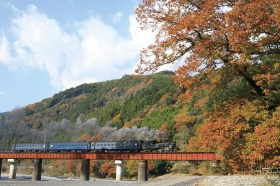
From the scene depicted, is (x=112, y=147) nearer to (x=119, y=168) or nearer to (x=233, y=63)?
(x=119, y=168)

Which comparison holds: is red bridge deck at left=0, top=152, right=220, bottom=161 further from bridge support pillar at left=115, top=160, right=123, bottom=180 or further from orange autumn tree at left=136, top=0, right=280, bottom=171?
orange autumn tree at left=136, top=0, right=280, bottom=171

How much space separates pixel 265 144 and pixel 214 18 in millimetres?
5348

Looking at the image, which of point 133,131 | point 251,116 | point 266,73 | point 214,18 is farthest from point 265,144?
point 133,131

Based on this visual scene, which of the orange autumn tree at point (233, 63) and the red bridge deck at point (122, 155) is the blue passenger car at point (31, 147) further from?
the orange autumn tree at point (233, 63)

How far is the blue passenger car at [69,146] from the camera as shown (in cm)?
5877

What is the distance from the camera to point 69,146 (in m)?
60.2

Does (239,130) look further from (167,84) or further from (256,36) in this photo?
(167,84)

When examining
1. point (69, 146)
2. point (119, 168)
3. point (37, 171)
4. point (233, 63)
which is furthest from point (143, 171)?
point (233, 63)

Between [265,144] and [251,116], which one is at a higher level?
[251,116]


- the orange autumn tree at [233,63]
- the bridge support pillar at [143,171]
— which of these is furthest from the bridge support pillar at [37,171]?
the orange autumn tree at [233,63]

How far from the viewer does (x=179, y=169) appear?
62406mm

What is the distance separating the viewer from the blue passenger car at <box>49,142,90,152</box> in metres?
58.8

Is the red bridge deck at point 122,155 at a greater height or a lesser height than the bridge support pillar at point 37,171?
greater

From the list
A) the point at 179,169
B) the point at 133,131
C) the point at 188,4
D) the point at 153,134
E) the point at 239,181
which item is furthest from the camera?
the point at 133,131
